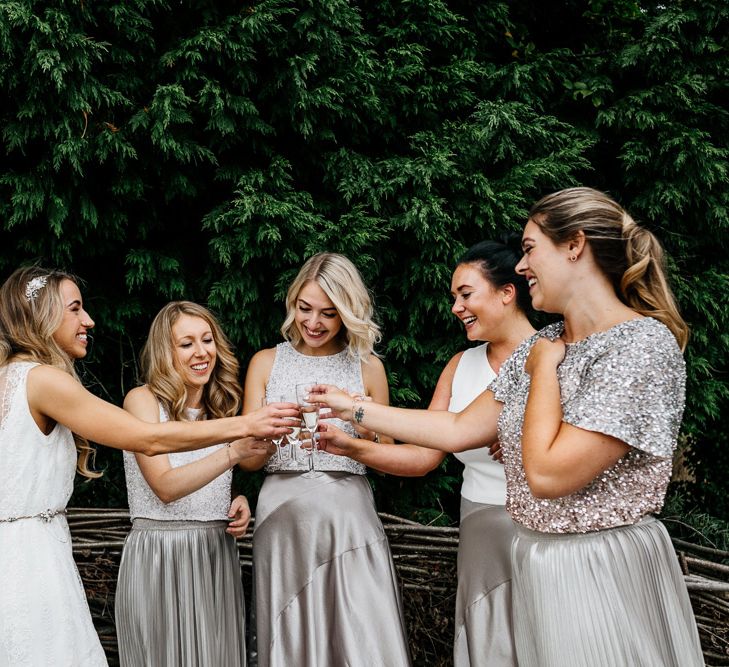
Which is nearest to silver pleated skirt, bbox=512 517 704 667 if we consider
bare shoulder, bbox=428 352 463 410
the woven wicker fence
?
the woven wicker fence

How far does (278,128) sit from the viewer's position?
455 centimetres

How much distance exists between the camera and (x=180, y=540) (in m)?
3.39

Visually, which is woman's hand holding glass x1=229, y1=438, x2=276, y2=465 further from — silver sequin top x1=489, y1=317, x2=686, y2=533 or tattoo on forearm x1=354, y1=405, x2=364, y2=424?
silver sequin top x1=489, y1=317, x2=686, y2=533

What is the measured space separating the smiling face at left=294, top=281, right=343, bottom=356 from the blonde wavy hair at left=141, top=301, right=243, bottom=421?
0.42 metres

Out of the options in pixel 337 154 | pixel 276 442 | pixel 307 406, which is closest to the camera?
pixel 307 406

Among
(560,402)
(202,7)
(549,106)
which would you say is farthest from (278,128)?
(560,402)

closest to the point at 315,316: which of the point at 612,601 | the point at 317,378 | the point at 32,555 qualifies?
the point at 317,378

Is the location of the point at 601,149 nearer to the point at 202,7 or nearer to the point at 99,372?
the point at 202,7

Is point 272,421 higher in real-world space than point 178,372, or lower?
lower

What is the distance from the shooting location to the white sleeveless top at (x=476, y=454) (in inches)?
127

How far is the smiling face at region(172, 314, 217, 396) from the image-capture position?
11.8 ft

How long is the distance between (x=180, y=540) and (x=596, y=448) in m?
Answer: 2.04

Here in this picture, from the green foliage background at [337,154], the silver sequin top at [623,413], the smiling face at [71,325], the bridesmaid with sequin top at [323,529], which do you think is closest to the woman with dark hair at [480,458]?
the bridesmaid with sequin top at [323,529]

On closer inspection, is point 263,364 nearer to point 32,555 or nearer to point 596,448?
point 32,555
